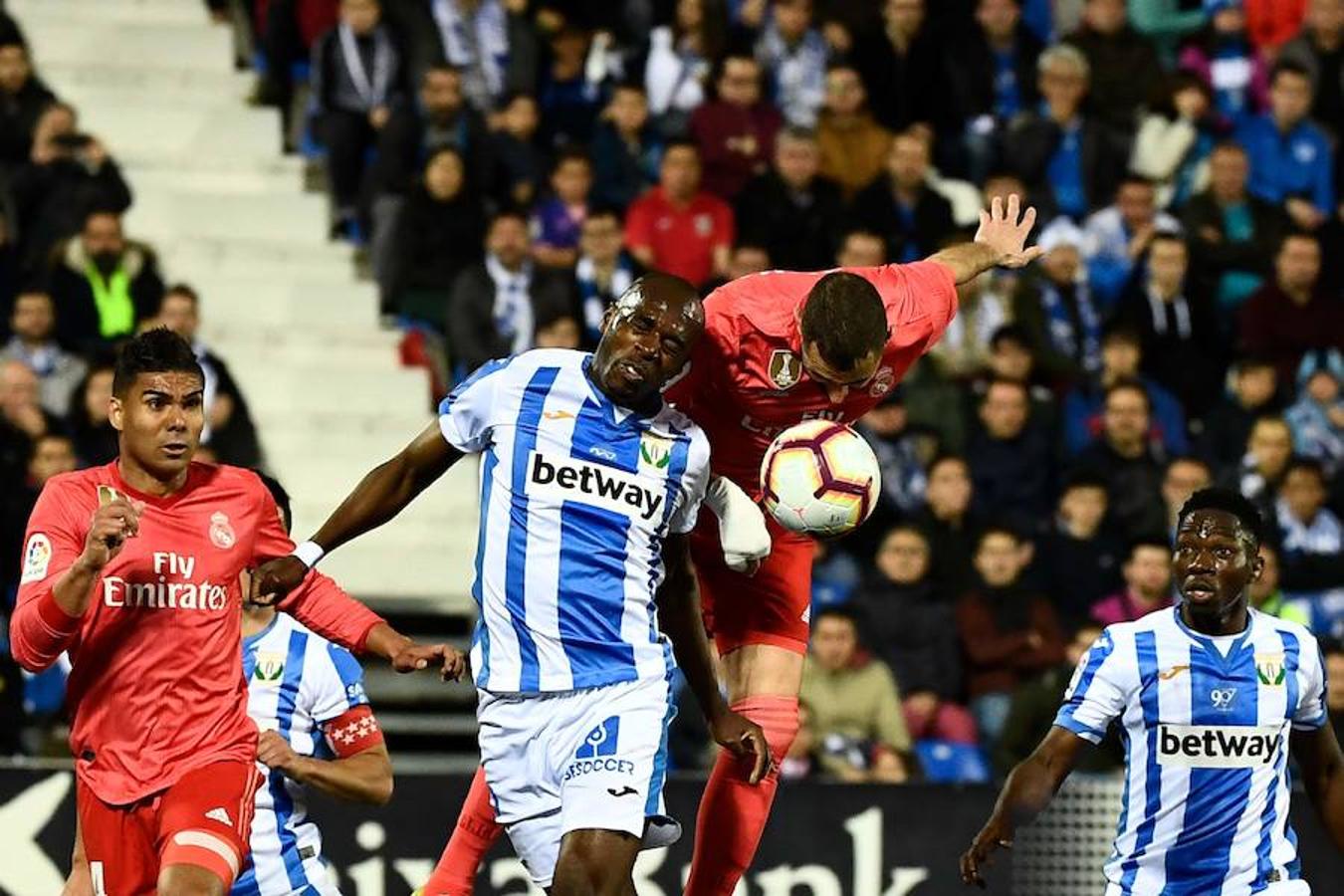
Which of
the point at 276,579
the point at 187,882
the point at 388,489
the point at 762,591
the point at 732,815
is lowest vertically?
the point at 187,882

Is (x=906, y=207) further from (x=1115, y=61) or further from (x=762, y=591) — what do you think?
(x=762, y=591)

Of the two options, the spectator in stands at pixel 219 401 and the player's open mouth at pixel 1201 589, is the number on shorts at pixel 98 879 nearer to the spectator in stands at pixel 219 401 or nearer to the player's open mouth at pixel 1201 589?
the player's open mouth at pixel 1201 589

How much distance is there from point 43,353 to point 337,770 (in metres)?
5.51

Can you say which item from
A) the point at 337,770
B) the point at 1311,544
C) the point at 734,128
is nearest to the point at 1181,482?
the point at 1311,544

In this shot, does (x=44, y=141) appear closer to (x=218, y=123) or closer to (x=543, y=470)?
(x=218, y=123)

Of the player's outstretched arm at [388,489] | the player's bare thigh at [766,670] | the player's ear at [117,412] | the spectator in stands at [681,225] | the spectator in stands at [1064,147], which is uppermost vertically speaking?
the spectator in stands at [1064,147]

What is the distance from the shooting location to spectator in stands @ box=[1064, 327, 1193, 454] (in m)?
14.3

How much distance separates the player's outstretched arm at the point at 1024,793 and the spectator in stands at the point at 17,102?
7751mm

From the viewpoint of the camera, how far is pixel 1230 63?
16969 millimetres

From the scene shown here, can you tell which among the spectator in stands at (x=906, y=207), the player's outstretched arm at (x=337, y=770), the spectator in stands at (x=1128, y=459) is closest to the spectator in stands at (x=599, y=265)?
the spectator in stands at (x=906, y=207)

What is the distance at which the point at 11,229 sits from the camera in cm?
1385

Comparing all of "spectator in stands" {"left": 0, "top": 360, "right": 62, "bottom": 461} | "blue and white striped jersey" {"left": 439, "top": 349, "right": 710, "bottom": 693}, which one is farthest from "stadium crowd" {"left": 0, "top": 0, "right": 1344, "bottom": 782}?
"blue and white striped jersey" {"left": 439, "top": 349, "right": 710, "bottom": 693}

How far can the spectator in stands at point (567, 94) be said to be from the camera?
15.4 m

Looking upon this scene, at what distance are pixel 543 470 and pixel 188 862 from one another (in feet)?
4.42
